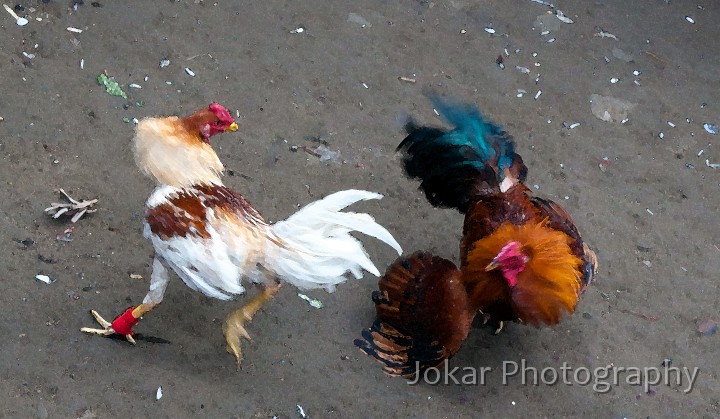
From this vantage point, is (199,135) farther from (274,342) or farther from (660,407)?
(660,407)

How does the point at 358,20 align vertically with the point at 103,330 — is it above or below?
above

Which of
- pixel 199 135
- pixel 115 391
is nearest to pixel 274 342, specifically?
pixel 115 391

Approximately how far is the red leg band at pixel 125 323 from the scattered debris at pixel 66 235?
64cm

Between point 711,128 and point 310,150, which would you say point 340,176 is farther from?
point 711,128

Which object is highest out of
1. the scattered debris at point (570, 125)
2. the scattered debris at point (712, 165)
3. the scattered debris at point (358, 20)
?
the scattered debris at point (358, 20)

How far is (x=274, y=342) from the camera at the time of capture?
3.51 meters

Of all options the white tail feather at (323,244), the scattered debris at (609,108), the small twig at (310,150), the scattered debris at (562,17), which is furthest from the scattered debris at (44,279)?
the scattered debris at (562,17)

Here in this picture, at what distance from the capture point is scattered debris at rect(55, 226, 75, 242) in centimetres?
359

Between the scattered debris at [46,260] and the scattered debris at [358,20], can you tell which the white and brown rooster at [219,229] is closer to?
the scattered debris at [46,260]

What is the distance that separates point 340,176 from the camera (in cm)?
439

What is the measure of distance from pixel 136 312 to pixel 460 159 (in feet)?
5.81

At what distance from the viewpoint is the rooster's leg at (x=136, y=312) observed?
10.1ft

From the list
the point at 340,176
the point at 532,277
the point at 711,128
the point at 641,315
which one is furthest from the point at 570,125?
the point at 532,277

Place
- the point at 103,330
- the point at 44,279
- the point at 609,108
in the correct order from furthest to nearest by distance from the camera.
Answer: the point at 609,108 → the point at 44,279 → the point at 103,330
